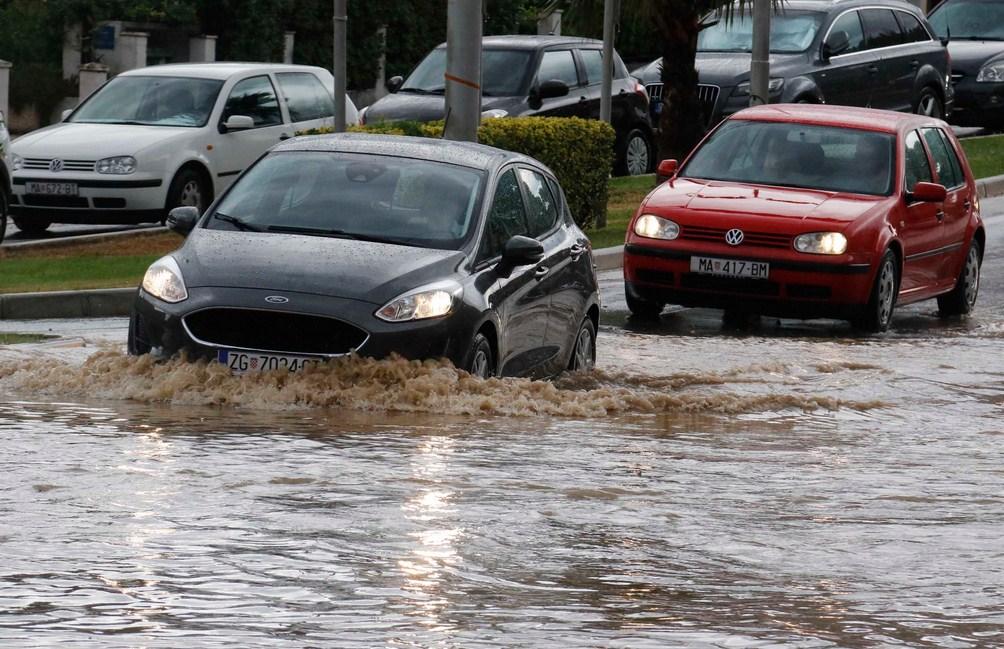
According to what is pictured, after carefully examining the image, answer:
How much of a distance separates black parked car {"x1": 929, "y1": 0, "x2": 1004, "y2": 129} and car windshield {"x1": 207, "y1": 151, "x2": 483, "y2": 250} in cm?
2207

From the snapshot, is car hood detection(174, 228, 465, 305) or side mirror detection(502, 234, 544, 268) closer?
car hood detection(174, 228, 465, 305)

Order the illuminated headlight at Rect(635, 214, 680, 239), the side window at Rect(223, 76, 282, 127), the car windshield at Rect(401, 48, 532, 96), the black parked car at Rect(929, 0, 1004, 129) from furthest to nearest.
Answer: the black parked car at Rect(929, 0, 1004, 129)
the car windshield at Rect(401, 48, 532, 96)
the side window at Rect(223, 76, 282, 127)
the illuminated headlight at Rect(635, 214, 680, 239)

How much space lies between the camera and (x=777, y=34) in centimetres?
2847

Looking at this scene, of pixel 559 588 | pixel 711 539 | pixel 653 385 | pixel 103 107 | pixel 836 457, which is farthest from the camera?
pixel 103 107

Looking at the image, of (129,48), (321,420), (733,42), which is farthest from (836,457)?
(129,48)

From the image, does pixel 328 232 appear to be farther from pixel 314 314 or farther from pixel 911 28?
pixel 911 28

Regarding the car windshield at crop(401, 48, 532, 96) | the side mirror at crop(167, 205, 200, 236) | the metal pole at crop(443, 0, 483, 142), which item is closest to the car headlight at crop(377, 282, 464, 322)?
the side mirror at crop(167, 205, 200, 236)

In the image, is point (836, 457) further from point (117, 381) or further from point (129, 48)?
point (129, 48)

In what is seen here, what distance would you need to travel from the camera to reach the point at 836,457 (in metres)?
9.75

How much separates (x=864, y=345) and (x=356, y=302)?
553cm

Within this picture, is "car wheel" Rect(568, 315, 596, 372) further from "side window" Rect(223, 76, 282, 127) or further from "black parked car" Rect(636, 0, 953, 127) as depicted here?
"black parked car" Rect(636, 0, 953, 127)

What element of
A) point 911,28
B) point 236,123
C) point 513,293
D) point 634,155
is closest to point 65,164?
point 236,123

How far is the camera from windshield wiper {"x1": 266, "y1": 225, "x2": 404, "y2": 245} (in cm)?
1116

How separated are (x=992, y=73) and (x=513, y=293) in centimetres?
2263
